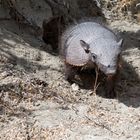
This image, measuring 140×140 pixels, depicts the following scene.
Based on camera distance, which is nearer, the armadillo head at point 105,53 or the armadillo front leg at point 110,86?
the armadillo head at point 105,53

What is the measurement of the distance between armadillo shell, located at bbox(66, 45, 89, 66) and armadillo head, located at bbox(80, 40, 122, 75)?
0.09 metres

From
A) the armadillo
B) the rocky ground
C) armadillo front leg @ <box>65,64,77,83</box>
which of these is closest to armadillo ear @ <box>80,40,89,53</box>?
the armadillo

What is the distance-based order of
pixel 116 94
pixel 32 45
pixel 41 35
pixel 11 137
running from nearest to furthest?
pixel 11 137 < pixel 116 94 < pixel 32 45 < pixel 41 35

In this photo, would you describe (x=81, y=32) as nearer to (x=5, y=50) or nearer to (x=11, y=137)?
(x=5, y=50)

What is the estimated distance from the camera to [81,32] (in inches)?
247

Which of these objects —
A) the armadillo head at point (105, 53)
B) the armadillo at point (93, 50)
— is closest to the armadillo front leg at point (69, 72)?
the armadillo at point (93, 50)

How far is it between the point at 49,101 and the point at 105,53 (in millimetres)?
901

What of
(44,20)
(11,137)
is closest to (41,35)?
(44,20)

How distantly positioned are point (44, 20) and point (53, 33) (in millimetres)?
340

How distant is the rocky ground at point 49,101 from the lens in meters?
4.97

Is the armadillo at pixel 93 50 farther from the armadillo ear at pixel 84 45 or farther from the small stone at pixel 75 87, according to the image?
the small stone at pixel 75 87

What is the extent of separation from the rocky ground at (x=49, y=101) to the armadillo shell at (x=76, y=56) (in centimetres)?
31

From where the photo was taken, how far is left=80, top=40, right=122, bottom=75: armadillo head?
5.54 meters

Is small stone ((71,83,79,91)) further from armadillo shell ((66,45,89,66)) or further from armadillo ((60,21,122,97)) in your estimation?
armadillo shell ((66,45,89,66))
